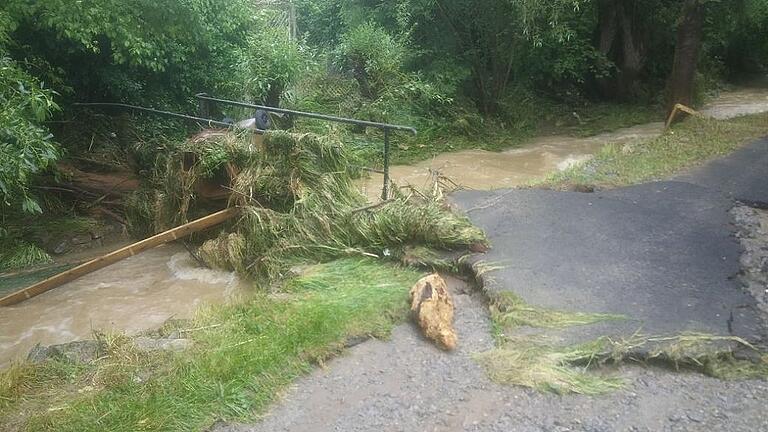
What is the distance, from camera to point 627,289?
4.70 meters

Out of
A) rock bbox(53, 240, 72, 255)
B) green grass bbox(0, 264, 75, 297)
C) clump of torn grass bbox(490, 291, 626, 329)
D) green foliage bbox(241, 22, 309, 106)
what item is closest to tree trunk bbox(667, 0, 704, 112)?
green foliage bbox(241, 22, 309, 106)

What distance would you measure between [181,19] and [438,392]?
20.2 feet

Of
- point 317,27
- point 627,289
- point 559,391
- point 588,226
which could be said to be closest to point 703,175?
point 588,226

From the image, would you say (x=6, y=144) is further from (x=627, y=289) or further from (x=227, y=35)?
(x=227, y=35)

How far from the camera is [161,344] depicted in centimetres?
462

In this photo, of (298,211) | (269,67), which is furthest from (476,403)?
(269,67)

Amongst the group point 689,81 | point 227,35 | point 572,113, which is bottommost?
point 572,113

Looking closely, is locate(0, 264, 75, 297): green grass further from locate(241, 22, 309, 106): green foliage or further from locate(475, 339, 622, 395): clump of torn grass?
locate(475, 339, 622, 395): clump of torn grass

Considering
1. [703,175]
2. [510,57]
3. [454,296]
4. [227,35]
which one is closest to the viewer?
[454,296]

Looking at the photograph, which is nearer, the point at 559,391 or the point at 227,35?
the point at 559,391

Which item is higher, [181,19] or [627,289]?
[181,19]

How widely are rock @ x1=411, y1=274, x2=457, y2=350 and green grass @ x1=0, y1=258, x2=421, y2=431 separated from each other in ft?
0.59

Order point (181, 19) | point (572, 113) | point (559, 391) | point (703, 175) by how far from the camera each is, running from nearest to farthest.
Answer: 1. point (559, 391)
2. point (703, 175)
3. point (181, 19)
4. point (572, 113)

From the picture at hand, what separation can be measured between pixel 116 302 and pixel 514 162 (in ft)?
22.2
